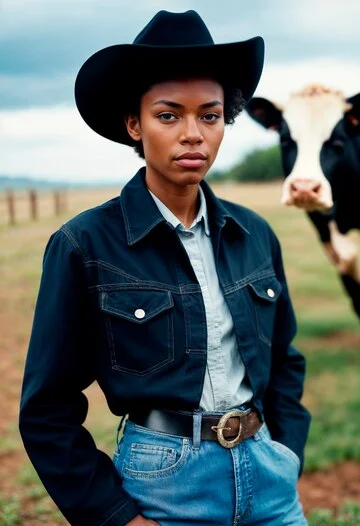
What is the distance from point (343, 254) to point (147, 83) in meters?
3.72

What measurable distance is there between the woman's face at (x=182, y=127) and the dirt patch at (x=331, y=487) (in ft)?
7.64

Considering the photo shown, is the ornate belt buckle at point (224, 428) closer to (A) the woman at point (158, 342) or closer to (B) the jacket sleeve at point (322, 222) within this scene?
(A) the woman at point (158, 342)

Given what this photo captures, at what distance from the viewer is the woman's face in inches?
63.1

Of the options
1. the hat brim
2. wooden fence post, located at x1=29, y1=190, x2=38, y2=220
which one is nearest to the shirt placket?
the hat brim

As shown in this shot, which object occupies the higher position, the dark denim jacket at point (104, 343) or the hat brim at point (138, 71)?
the hat brim at point (138, 71)

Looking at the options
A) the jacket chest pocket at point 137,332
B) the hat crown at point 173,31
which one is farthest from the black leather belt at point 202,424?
the hat crown at point 173,31

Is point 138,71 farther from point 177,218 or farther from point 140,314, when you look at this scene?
point 140,314

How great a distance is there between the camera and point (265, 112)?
4848 millimetres

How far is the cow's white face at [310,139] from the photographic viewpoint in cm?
395

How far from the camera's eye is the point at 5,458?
4.16 m

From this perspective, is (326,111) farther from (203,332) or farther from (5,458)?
(203,332)

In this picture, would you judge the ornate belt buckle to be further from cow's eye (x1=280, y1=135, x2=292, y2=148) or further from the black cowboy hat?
cow's eye (x1=280, y1=135, x2=292, y2=148)

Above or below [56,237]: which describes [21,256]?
below

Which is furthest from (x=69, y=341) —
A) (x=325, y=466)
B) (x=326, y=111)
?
(x=326, y=111)
